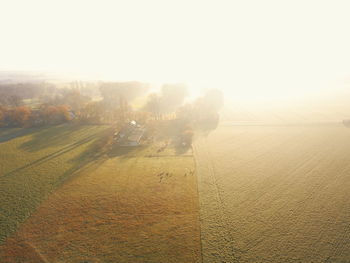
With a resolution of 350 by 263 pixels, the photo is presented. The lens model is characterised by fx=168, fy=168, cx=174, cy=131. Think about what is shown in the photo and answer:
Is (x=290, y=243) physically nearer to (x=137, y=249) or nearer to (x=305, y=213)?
(x=305, y=213)

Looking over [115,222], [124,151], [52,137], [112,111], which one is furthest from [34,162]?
Result: [112,111]

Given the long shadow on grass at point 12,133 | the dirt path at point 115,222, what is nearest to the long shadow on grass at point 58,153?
the dirt path at point 115,222

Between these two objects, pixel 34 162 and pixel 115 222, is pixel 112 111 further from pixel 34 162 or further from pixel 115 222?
pixel 115 222

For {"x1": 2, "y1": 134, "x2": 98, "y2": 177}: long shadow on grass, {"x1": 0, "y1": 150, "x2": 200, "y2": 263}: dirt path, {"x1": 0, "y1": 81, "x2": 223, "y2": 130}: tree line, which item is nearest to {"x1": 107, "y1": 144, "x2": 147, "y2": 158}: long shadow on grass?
{"x1": 0, "y1": 150, "x2": 200, "y2": 263}: dirt path

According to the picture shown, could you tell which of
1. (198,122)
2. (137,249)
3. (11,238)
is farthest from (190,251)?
(198,122)

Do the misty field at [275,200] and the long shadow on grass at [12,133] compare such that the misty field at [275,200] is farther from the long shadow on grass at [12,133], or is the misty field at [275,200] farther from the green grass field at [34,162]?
the long shadow on grass at [12,133]

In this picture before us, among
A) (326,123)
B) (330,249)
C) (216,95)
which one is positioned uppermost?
(216,95)
